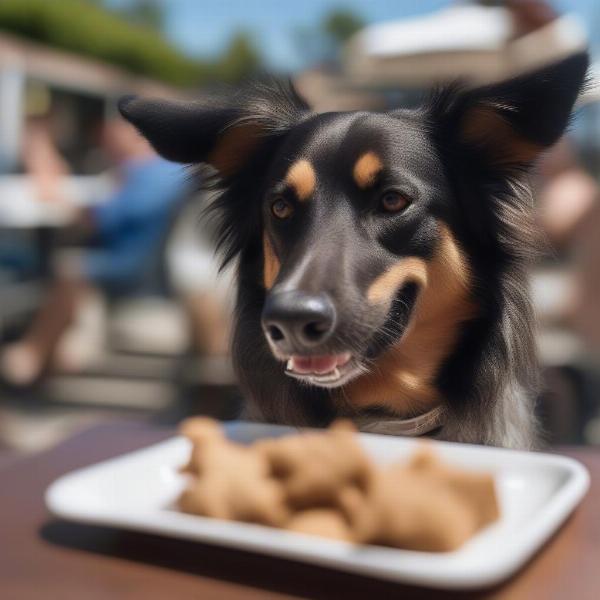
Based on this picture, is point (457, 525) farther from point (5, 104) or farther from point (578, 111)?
point (5, 104)

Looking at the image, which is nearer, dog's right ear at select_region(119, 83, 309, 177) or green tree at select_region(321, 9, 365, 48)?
dog's right ear at select_region(119, 83, 309, 177)

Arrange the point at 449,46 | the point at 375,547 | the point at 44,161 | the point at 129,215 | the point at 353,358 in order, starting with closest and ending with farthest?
1. the point at 375,547
2. the point at 353,358
3. the point at 449,46
4. the point at 129,215
5. the point at 44,161

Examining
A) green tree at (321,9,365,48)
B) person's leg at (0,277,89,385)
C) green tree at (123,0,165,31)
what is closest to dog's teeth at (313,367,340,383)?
green tree at (321,9,365,48)

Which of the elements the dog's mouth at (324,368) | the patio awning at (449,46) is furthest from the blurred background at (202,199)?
the dog's mouth at (324,368)

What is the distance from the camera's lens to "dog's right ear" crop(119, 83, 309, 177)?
71 cm

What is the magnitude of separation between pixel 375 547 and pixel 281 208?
0.93 ft

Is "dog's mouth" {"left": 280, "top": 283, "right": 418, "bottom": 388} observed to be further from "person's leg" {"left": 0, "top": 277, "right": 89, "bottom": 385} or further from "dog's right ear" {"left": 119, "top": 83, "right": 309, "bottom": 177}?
"person's leg" {"left": 0, "top": 277, "right": 89, "bottom": 385}

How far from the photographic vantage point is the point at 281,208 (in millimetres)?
686

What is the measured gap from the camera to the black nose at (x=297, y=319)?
1.85 feet

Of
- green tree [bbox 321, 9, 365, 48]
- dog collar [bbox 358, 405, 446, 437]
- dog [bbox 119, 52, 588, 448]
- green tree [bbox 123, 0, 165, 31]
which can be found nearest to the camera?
dog [bbox 119, 52, 588, 448]

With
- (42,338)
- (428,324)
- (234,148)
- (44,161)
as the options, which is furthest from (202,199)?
(42,338)

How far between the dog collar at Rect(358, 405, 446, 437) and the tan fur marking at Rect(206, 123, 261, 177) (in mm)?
250

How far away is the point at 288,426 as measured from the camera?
2.49ft

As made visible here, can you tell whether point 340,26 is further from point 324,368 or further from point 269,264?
point 324,368
